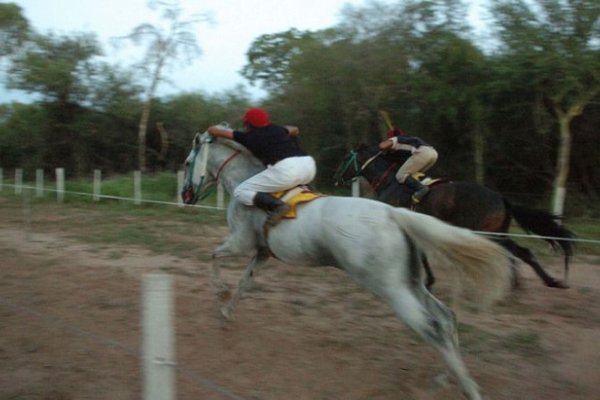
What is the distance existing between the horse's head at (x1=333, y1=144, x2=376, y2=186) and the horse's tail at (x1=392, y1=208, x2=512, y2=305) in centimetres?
424

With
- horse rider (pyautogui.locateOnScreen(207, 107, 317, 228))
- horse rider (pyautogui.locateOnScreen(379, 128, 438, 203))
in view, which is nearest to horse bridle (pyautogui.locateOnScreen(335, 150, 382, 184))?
horse rider (pyautogui.locateOnScreen(379, 128, 438, 203))

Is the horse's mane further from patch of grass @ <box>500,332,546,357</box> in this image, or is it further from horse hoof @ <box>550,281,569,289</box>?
horse hoof @ <box>550,281,569,289</box>

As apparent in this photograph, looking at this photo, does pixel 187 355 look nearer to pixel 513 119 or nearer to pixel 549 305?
pixel 549 305

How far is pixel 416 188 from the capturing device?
7457mm

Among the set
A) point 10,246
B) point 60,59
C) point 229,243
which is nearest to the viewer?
point 229,243

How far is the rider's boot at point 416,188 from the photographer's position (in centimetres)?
739

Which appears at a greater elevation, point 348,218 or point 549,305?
point 348,218

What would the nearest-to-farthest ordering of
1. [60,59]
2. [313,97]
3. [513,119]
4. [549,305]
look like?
1. [549,305]
2. [513,119]
3. [313,97]
4. [60,59]

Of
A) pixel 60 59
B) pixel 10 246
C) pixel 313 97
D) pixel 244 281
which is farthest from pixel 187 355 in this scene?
pixel 60 59

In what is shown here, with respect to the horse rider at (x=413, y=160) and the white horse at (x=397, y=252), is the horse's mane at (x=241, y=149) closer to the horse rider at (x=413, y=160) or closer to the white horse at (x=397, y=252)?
the white horse at (x=397, y=252)

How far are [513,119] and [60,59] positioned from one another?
19187 millimetres

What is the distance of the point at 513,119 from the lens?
48.8 ft

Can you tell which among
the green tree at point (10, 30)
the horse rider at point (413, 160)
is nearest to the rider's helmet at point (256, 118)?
the horse rider at point (413, 160)

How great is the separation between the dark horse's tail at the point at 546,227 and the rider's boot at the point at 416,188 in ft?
3.84
